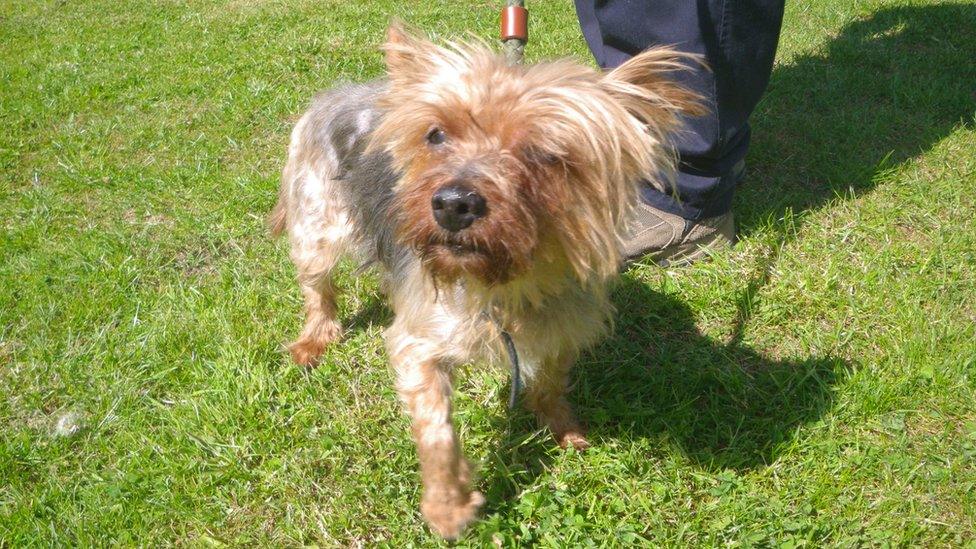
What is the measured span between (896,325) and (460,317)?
7.72ft

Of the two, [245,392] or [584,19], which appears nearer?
[245,392]

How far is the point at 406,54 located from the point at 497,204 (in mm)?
899

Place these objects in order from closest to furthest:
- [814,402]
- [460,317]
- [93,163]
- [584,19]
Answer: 1. [460,317]
2. [814,402]
3. [584,19]
4. [93,163]

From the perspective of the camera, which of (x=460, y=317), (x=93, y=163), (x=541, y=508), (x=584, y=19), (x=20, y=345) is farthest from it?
(x=93, y=163)

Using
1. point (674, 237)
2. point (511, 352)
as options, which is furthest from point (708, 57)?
point (511, 352)

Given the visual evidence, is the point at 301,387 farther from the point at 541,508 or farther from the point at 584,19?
the point at 584,19

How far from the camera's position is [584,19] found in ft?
13.9

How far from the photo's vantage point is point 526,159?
223 cm

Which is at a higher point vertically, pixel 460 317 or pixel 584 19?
pixel 584 19

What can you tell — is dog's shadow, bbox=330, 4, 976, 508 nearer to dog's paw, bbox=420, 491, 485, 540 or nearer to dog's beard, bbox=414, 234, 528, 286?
dog's paw, bbox=420, 491, 485, 540

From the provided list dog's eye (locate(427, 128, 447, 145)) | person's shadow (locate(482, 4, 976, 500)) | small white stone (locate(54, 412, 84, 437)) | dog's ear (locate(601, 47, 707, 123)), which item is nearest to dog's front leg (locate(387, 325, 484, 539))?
person's shadow (locate(482, 4, 976, 500))

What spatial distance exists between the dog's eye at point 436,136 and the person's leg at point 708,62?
57.1 inches

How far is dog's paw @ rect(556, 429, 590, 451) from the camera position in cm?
308

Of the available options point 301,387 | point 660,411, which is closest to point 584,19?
point 660,411
